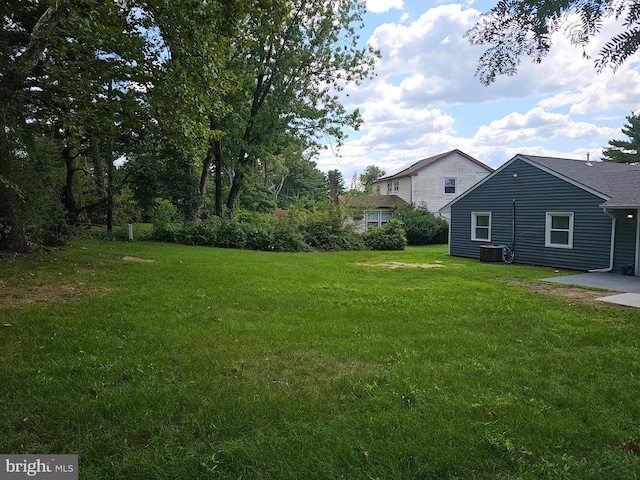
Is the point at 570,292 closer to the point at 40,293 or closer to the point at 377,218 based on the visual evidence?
the point at 40,293

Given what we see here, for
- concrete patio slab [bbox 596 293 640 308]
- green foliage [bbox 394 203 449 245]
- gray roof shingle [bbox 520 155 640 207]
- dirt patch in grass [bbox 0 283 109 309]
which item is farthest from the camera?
green foliage [bbox 394 203 449 245]

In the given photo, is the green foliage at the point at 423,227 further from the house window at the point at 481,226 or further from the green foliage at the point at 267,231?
the house window at the point at 481,226

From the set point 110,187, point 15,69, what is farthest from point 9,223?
point 110,187

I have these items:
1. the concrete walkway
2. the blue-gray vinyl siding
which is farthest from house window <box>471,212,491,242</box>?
the concrete walkway

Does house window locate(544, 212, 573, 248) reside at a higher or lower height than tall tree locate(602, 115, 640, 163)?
lower

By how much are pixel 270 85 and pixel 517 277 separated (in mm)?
15084

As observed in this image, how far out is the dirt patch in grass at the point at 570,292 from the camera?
7936 mm

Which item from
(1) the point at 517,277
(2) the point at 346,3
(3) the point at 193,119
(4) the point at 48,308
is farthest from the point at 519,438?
(2) the point at 346,3

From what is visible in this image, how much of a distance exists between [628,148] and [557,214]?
86.2ft

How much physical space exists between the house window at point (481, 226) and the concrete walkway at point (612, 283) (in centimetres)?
490

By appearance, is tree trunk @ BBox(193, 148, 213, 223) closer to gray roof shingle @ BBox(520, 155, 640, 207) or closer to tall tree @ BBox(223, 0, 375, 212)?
tall tree @ BBox(223, 0, 375, 212)

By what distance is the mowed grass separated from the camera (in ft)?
8.13

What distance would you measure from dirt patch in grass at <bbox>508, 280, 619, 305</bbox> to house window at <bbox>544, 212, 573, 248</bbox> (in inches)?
180

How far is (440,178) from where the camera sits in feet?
101
